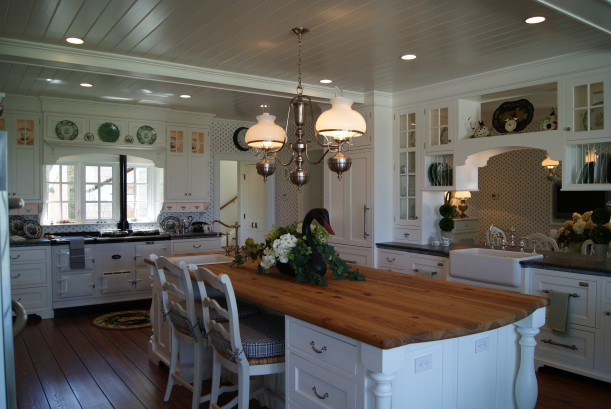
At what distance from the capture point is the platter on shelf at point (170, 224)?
265 inches

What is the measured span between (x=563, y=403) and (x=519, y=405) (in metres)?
1.06

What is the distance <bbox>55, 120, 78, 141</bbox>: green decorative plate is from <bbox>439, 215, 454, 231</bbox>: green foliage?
451 cm

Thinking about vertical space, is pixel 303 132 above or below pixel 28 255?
above

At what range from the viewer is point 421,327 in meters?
1.96

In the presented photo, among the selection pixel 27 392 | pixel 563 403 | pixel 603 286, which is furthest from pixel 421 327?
pixel 27 392

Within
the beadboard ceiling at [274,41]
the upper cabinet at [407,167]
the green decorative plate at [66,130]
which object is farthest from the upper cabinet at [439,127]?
the green decorative plate at [66,130]

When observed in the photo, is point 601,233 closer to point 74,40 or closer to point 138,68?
point 138,68

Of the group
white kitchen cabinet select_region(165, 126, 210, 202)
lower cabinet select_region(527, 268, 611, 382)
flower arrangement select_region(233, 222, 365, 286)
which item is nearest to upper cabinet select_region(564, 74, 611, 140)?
lower cabinet select_region(527, 268, 611, 382)

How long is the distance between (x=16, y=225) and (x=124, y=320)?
6.02 feet

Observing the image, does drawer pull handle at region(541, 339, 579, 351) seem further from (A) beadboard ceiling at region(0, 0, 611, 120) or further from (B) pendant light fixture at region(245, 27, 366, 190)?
(A) beadboard ceiling at region(0, 0, 611, 120)

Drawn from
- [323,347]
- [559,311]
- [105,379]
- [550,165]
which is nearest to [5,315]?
[323,347]

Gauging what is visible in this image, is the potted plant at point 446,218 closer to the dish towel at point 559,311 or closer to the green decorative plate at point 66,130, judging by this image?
the dish towel at point 559,311

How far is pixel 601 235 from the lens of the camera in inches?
153

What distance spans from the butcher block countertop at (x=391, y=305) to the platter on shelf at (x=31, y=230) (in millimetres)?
3782
